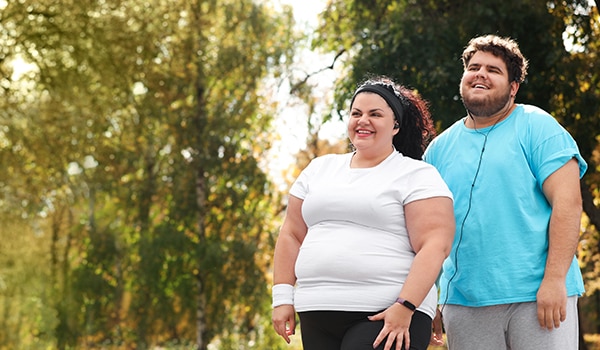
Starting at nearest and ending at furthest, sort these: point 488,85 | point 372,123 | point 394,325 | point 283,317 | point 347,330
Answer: point 394,325, point 347,330, point 372,123, point 283,317, point 488,85

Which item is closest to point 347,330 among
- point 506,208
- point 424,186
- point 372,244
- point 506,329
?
point 372,244

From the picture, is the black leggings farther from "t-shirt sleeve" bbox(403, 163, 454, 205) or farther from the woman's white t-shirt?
"t-shirt sleeve" bbox(403, 163, 454, 205)

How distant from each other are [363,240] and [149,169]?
1618cm

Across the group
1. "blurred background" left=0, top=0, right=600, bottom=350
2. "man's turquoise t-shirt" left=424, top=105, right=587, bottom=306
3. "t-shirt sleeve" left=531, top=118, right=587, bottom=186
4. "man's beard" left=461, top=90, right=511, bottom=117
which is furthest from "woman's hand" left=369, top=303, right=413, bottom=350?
"blurred background" left=0, top=0, right=600, bottom=350

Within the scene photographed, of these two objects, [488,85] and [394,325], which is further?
[488,85]

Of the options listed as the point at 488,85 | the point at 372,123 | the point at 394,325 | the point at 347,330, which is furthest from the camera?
the point at 488,85

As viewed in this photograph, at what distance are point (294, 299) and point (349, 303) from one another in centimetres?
26

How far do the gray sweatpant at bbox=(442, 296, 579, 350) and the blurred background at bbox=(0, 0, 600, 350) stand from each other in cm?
1099

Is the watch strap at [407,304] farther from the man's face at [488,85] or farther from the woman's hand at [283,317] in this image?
the man's face at [488,85]

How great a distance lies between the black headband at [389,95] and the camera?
3.01m

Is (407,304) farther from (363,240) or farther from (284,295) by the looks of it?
(284,295)

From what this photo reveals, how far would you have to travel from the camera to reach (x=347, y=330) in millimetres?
2848

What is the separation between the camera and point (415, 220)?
284cm

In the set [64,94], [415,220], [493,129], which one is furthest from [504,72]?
[64,94]
